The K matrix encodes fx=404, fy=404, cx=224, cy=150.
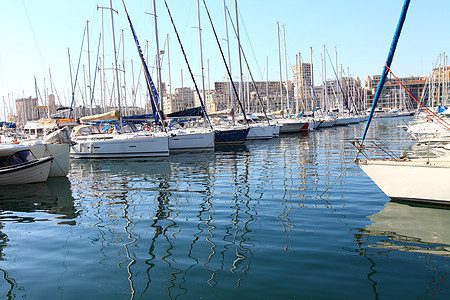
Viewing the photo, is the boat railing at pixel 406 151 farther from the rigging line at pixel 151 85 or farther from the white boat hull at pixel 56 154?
the rigging line at pixel 151 85

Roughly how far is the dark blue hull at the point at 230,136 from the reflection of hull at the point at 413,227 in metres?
25.0

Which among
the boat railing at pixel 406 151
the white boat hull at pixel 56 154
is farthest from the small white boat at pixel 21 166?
the boat railing at pixel 406 151

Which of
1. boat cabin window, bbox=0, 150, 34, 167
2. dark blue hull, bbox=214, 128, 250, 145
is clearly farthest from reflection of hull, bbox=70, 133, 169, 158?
boat cabin window, bbox=0, 150, 34, 167

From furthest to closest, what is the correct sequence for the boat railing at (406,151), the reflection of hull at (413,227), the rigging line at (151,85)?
the rigging line at (151,85), the boat railing at (406,151), the reflection of hull at (413,227)

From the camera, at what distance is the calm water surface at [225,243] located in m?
5.96

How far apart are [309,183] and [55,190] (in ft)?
31.7

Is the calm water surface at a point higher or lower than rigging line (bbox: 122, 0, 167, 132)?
lower

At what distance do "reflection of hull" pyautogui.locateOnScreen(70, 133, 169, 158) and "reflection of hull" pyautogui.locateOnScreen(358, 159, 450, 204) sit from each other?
18.1 metres

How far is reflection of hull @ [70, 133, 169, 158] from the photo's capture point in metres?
26.7

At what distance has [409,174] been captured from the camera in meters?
9.96

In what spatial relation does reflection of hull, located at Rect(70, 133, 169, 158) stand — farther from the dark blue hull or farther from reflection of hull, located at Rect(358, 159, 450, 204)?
reflection of hull, located at Rect(358, 159, 450, 204)

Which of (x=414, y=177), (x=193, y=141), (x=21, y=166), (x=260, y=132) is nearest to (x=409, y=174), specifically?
(x=414, y=177)

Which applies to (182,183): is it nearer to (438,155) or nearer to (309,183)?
(309,183)

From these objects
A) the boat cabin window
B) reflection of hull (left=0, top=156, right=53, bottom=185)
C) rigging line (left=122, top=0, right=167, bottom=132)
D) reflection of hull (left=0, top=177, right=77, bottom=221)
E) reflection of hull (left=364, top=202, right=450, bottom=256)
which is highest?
rigging line (left=122, top=0, right=167, bottom=132)
